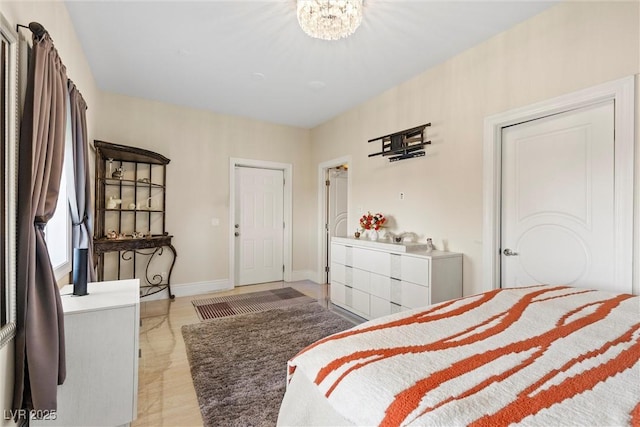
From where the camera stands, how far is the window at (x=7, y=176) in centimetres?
125

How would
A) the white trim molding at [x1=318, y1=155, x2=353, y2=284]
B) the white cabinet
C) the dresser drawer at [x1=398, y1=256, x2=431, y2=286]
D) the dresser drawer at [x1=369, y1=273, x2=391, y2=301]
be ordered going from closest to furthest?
the white cabinet, the dresser drawer at [x1=398, y1=256, x2=431, y2=286], the dresser drawer at [x1=369, y1=273, x2=391, y2=301], the white trim molding at [x1=318, y1=155, x2=353, y2=284]

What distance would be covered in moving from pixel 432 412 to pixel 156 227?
4.30 meters

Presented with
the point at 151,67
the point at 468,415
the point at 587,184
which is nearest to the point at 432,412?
the point at 468,415

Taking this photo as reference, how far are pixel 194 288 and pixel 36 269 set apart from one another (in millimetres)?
3089

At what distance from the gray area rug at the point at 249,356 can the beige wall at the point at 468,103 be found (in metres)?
1.53

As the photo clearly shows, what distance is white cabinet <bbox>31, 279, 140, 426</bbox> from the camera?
158cm

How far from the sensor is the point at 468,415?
27.6 inches

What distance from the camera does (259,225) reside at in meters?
5.04

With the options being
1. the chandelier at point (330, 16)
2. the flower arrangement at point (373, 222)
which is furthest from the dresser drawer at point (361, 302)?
the chandelier at point (330, 16)

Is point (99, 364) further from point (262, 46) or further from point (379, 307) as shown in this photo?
Result: point (262, 46)

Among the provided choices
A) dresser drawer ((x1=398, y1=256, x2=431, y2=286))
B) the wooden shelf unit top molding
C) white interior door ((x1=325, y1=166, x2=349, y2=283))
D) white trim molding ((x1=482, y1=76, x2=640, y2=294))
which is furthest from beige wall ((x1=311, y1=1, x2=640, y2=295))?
the wooden shelf unit top molding

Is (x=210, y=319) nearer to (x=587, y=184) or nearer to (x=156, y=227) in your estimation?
(x=156, y=227)

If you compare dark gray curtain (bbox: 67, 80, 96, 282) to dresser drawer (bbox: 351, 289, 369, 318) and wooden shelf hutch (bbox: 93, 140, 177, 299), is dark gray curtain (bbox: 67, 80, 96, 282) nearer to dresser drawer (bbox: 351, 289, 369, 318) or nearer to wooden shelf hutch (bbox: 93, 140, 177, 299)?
wooden shelf hutch (bbox: 93, 140, 177, 299)

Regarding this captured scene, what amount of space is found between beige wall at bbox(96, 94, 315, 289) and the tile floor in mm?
776
